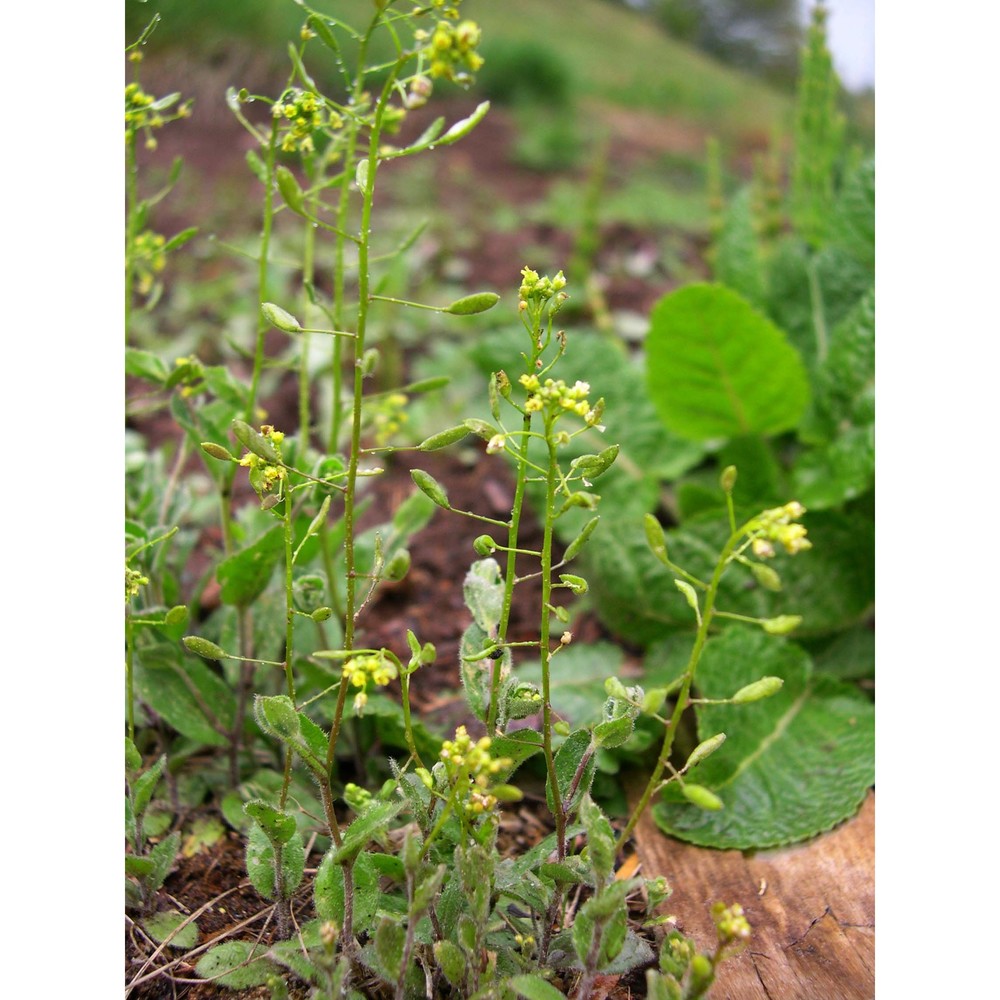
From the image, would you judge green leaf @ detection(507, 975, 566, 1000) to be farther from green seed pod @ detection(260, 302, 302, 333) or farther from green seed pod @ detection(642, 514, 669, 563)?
green seed pod @ detection(260, 302, 302, 333)

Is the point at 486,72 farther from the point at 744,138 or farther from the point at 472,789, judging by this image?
the point at 472,789

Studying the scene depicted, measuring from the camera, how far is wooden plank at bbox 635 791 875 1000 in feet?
2.83

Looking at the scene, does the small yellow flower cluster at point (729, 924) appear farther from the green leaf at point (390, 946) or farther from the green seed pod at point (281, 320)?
the green seed pod at point (281, 320)

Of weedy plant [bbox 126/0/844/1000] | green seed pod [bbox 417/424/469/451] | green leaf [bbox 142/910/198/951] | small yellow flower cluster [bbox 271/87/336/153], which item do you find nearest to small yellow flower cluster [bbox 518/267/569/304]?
weedy plant [bbox 126/0/844/1000]

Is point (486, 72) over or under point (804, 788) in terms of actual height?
over

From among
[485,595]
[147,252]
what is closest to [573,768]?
[485,595]

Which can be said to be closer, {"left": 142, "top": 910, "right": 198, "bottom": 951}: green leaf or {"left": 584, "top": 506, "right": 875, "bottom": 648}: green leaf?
Answer: {"left": 142, "top": 910, "right": 198, "bottom": 951}: green leaf

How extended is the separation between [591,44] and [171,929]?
2.97 m

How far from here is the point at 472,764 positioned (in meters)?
0.68

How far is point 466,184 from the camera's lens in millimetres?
3035
